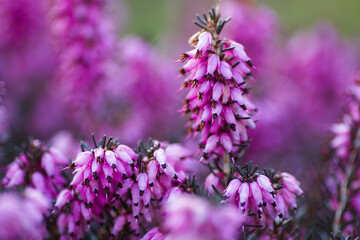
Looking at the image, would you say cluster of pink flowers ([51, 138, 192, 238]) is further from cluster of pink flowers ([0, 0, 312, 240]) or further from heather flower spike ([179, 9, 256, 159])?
heather flower spike ([179, 9, 256, 159])

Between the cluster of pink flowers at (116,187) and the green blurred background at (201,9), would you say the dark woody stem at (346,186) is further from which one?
the green blurred background at (201,9)

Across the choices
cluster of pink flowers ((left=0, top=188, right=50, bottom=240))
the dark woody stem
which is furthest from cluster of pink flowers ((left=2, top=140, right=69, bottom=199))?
the dark woody stem

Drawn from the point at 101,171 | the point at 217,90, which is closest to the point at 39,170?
the point at 101,171

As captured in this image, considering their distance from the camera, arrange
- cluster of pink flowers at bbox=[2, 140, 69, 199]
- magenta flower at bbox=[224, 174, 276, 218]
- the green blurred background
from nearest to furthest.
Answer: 1. magenta flower at bbox=[224, 174, 276, 218]
2. cluster of pink flowers at bbox=[2, 140, 69, 199]
3. the green blurred background

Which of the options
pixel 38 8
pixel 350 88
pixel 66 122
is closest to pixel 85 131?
pixel 66 122

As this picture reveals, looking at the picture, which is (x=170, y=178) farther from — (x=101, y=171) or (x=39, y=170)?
(x=39, y=170)

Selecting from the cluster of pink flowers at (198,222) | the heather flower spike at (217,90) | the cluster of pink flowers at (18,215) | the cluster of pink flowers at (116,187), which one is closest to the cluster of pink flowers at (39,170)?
the cluster of pink flowers at (116,187)
